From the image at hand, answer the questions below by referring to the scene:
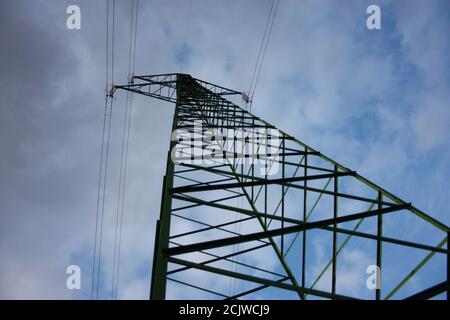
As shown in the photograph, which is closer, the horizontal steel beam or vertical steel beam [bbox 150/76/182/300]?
vertical steel beam [bbox 150/76/182/300]

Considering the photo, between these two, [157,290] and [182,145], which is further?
[182,145]

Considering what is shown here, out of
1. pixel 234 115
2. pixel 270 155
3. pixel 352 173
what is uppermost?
pixel 234 115

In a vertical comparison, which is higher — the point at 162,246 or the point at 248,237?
the point at 248,237

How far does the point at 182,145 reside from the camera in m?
9.20

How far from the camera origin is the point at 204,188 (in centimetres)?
600

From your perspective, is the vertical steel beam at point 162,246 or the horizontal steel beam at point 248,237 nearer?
the vertical steel beam at point 162,246
